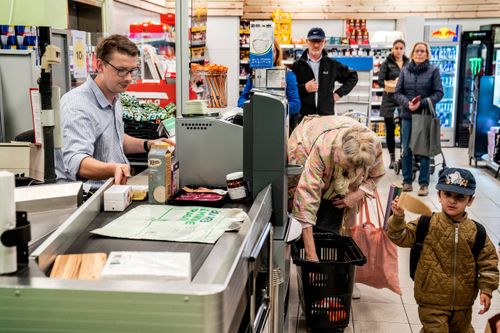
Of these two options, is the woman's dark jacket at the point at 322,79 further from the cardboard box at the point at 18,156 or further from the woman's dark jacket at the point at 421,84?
the cardboard box at the point at 18,156

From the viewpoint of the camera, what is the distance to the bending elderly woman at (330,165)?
3.23 meters

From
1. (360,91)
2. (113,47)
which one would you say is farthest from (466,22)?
(113,47)

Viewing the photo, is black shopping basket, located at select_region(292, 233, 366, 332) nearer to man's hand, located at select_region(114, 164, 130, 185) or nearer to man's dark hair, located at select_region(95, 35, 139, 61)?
man's hand, located at select_region(114, 164, 130, 185)

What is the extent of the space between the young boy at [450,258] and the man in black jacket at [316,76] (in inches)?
144

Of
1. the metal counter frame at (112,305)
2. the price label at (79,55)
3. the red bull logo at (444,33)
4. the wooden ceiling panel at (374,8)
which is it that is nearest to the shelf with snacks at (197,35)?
the price label at (79,55)

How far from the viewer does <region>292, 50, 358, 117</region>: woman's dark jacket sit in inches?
257

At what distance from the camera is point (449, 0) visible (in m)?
12.1

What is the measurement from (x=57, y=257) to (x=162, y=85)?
3666 mm

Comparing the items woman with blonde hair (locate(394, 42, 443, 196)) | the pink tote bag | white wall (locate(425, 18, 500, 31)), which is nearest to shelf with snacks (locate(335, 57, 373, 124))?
white wall (locate(425, 18, 500, 31))

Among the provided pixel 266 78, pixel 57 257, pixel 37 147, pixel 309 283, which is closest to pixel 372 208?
pixel 266 78

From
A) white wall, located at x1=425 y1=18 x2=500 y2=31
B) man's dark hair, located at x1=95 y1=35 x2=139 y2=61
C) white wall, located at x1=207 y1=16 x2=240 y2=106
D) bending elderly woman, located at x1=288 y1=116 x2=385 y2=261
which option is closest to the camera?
man's dark hair, located at x1=95 y1=35 x2=139 y2=61

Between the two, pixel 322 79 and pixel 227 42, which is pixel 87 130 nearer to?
pixel 322 79

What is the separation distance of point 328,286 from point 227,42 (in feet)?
28.9

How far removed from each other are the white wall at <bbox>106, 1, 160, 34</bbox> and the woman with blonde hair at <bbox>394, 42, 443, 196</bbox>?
12.0 feet
